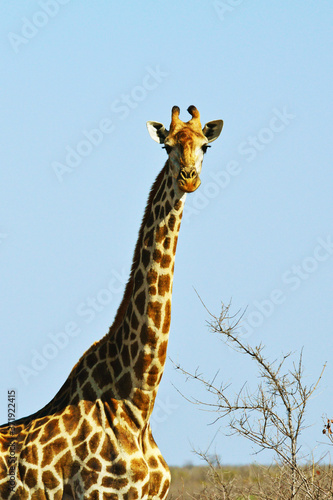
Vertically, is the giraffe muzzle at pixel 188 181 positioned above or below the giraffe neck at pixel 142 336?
above

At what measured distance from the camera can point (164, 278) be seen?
845cm

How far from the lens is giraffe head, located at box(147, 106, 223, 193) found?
8203 mm

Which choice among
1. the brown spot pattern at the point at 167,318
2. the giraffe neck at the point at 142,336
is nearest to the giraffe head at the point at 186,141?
the giraffe neck at the point at 142,336

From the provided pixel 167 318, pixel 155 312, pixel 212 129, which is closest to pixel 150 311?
pixel 155 312

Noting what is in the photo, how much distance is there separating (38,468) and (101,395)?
36.9 inches

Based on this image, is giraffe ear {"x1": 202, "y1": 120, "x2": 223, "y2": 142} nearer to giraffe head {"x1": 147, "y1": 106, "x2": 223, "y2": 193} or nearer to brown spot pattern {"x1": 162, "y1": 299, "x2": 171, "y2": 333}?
giraffe head {"x1": 147, "y1": 106, "x2": 223, "y2": 193}

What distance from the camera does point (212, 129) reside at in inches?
361

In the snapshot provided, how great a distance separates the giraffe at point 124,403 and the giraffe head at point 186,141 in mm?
13

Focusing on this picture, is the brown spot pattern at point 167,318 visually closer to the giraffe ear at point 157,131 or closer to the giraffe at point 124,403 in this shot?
the giraffe at point 124,403

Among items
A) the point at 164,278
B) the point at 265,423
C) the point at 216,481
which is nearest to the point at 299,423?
the point at 265,423

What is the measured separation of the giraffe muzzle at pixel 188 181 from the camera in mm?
8164

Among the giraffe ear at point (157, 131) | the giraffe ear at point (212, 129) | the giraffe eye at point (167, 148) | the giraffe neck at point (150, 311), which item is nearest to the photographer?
the giraffe neck at point (150, 311)

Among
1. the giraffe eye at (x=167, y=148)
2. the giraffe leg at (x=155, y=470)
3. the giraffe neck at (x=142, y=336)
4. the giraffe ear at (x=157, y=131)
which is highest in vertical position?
the giraffe ear at (x=157, y=131)

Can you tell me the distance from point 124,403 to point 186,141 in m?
2.69
